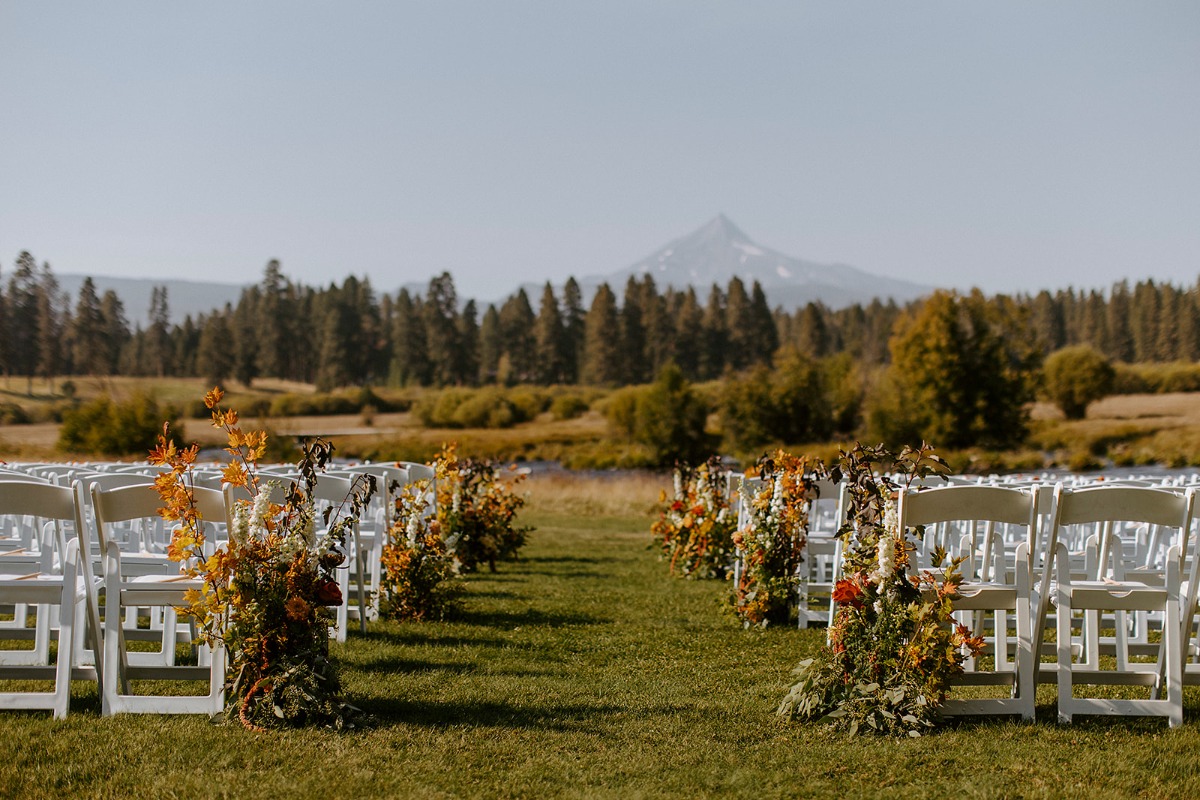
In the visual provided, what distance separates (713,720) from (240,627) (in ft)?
7.33

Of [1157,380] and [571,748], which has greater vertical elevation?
[1157,380]

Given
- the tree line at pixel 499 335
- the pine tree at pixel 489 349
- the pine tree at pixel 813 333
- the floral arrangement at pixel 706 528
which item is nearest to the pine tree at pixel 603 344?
the tree line at pixel 499 335

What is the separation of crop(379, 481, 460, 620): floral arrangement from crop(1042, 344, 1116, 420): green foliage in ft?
244

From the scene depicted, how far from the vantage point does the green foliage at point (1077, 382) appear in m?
75.9

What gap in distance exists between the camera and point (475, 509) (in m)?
11.0

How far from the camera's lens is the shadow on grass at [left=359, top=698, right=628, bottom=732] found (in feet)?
16.2

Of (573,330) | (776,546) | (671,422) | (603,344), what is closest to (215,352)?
(573,330)

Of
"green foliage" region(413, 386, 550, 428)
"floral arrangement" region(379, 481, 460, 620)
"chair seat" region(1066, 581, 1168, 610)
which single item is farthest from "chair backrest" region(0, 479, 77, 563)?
"green foliage" region(413, 386, 550, 428)

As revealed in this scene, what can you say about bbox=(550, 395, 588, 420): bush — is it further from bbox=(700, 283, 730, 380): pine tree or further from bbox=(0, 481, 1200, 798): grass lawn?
bbox=(0, 481, 1200, 798): grass lawn

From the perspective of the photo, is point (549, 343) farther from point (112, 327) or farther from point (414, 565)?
point (414, 565)

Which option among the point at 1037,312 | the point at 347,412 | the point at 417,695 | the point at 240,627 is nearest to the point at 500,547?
the point at 417,695

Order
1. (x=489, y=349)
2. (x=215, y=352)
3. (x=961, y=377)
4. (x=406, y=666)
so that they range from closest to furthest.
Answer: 1. (x=406, y=666)
2. (x=961, y=377)
3. (x=215, y=352)
4. (x=489, y=349)

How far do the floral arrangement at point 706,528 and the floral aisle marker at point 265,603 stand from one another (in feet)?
18.9

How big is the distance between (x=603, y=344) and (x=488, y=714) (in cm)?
8947
